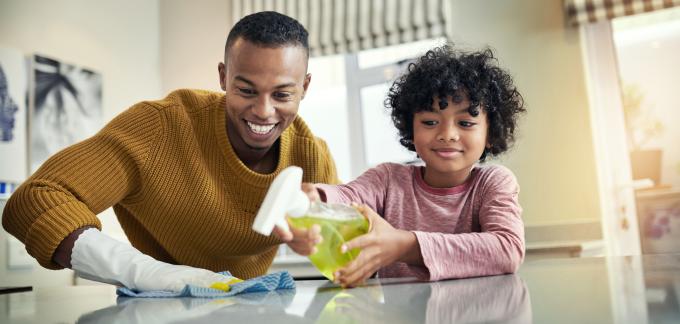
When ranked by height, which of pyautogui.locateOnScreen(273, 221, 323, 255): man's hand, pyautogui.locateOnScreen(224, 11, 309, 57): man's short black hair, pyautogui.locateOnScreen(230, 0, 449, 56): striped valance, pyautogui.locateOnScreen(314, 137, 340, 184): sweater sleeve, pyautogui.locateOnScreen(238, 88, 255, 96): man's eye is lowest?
pyautogui.locateOnScreen(273, 221, 323, 255): man's hand

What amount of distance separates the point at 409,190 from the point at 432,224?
0.10m

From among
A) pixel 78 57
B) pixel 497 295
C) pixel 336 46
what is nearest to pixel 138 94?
pixel 78 57

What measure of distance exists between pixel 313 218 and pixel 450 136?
1.57 ft

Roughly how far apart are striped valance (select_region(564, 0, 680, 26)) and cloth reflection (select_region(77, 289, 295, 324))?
283 cm

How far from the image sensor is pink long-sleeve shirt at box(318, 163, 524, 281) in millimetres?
836

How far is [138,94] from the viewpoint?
394 cm

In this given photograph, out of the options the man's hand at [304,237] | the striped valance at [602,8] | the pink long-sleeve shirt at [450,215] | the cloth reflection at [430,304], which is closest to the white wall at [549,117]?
the striped valance at [602,8]

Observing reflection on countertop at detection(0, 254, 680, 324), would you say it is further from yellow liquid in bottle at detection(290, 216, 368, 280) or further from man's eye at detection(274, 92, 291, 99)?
man's eye at detection(274, 92, 291, 99)

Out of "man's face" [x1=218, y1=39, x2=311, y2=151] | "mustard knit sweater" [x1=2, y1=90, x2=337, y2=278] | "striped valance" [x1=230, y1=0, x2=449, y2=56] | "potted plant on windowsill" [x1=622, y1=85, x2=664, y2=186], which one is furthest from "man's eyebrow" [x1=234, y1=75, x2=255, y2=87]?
"potted plant on windowsill" [x1=622, y1=85, x2=664, y2=186]

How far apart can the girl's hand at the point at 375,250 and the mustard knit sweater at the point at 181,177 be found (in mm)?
555

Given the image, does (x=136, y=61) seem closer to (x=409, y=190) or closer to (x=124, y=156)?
(x=124, y=156)

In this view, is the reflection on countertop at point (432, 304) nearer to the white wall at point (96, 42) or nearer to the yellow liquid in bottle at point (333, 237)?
the yellow liquid in bottle at point (333, 237)

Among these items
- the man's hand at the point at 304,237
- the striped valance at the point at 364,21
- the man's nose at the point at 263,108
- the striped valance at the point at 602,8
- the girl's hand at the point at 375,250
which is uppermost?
the striped valance at the point at 364,21

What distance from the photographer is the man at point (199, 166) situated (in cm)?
109
